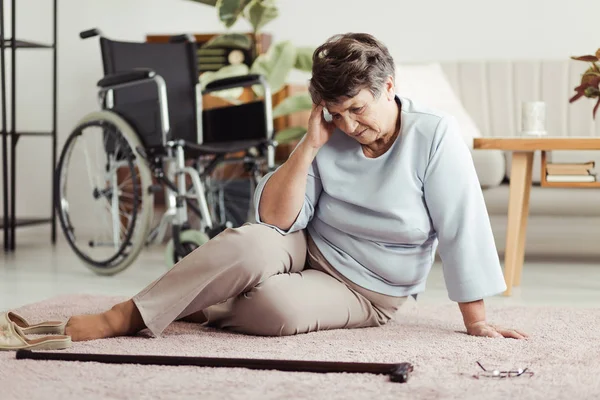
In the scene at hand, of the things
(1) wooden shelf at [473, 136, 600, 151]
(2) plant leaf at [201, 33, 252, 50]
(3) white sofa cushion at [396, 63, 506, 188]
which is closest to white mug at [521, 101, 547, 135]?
(1) wooden shelf at [473, 136, 600, 151]

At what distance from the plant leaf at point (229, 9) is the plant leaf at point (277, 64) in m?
0.21

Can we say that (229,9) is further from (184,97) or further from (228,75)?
(184,97)

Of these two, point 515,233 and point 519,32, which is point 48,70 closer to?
point 519,32

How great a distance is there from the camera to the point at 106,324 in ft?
5.93

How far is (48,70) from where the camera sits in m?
4.75

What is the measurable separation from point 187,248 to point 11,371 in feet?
4.60

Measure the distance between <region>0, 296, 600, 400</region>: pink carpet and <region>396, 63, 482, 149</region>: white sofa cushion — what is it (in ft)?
5.70

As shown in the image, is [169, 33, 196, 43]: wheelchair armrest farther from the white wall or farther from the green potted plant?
the white wall

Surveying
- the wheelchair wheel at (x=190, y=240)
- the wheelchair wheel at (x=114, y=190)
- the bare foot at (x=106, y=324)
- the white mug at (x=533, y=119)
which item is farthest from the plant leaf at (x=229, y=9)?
the bare foot at (x=106, y=324)

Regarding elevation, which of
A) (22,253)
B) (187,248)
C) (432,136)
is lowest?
(22,253)

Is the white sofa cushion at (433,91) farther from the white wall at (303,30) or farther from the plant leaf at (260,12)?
the plant leaf at (260,12)

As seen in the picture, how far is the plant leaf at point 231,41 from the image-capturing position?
3938 mm

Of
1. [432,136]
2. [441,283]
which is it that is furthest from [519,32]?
[432,136]

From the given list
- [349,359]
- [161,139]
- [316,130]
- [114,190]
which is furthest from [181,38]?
[349,359]
